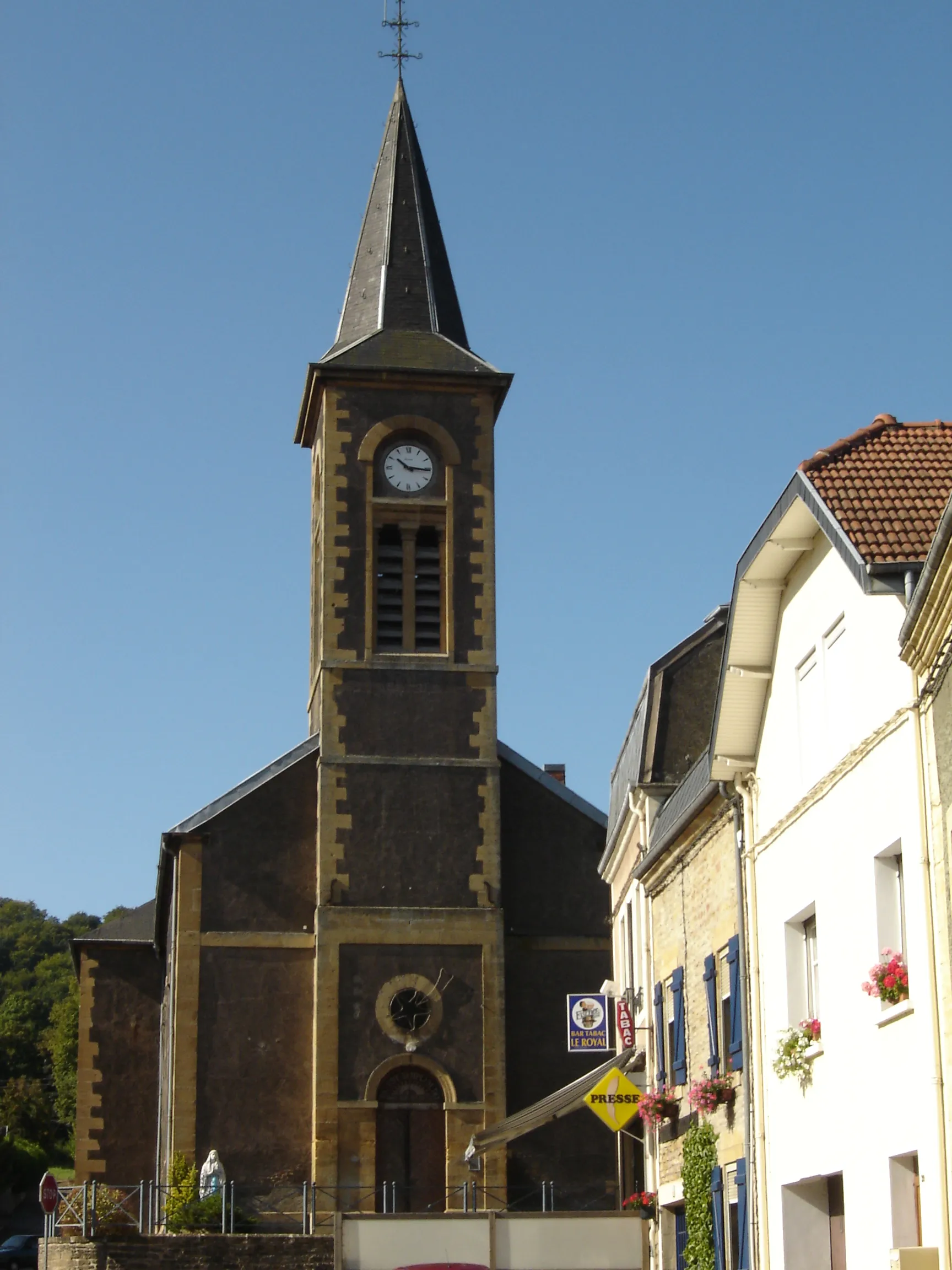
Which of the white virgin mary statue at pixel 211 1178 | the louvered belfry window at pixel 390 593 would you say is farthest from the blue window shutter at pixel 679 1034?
the louvered belfry window at pixel 390 593

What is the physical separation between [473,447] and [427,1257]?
15.8 metres

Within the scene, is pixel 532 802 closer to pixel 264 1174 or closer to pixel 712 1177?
pixel 264 1174

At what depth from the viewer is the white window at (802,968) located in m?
16.9

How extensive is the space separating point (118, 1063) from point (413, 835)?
8698mm

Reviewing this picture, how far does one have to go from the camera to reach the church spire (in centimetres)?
3709

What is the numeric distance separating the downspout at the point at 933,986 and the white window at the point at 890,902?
984 millimetres

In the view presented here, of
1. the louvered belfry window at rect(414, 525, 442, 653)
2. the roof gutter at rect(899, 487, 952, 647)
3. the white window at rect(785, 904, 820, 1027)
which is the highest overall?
the louvered belfry window at rect(414, 525, 442, 653)

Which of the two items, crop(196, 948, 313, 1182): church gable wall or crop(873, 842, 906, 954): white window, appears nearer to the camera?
crop(873, 842, 906, 954): white window

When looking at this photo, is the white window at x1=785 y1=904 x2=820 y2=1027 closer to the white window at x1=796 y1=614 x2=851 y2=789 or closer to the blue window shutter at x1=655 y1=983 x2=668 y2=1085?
the white window at x1=796 y1=614 x2=851 y2=789

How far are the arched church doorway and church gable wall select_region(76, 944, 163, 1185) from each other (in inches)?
267

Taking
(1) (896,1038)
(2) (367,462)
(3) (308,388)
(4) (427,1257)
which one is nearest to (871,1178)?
(1) (896,1038)

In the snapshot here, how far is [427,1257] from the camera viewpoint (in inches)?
982

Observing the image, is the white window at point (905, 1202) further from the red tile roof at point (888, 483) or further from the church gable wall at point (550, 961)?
the church gable wall at point (550, 961)

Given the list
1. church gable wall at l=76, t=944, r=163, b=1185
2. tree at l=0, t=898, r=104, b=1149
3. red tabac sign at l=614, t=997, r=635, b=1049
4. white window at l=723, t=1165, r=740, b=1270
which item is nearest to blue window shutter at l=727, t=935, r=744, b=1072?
white window at l=723, t=1165, r=740, b=1270
